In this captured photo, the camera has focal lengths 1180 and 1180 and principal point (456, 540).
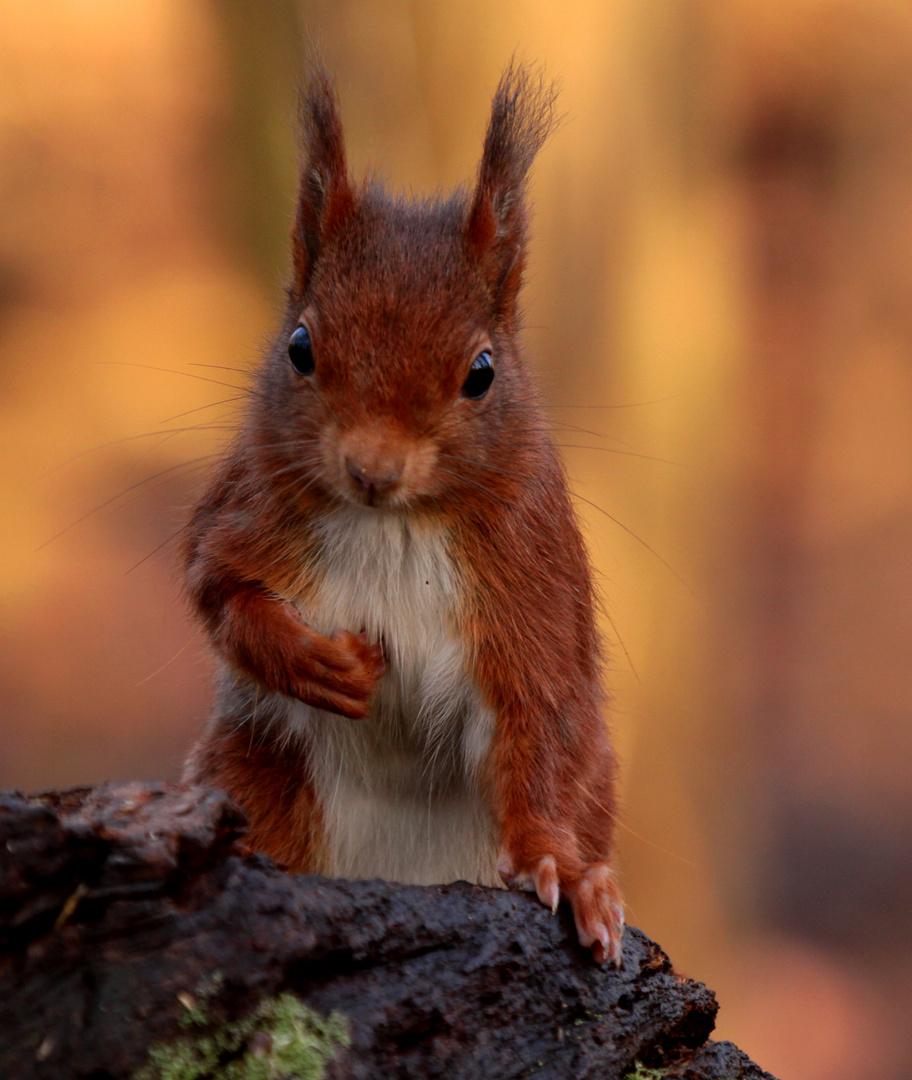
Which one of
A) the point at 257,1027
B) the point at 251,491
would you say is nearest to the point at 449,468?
the point at 251,491

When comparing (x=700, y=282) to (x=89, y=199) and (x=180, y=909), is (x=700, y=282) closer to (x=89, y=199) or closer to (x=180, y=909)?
(x=89, y=199)

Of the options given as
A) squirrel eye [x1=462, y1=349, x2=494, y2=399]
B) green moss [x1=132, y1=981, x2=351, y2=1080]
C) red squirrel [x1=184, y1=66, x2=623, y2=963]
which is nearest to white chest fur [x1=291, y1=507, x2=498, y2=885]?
red squirrel [x1=184, y1=66, x2=623, y2=963]

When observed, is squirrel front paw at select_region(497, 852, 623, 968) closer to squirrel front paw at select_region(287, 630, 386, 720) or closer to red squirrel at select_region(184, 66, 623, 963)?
red squirrel at select_region(184, 66, 623, 963)

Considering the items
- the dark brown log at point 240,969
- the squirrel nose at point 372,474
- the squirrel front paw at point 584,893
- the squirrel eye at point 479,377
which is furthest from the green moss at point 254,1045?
the squirrel eye at point 479,377

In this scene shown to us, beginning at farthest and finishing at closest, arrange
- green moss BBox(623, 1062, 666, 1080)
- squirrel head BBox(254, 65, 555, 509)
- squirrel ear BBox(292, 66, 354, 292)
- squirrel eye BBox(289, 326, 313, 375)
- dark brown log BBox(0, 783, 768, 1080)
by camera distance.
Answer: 1. squirrel ear BBox(292, 66, 354, 292)
2. squirrel eye BBox(289, 326, 313, 375)
3. squirrel head BBox(254, 65, 555, 509)
4. green moss BBox(623, 1062, 666, 1080)
5. dark brown log BBox(0, 783, 768, 1080)

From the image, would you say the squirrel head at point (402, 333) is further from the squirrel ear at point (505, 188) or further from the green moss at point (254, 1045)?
the green moss at point (254, 1045)
